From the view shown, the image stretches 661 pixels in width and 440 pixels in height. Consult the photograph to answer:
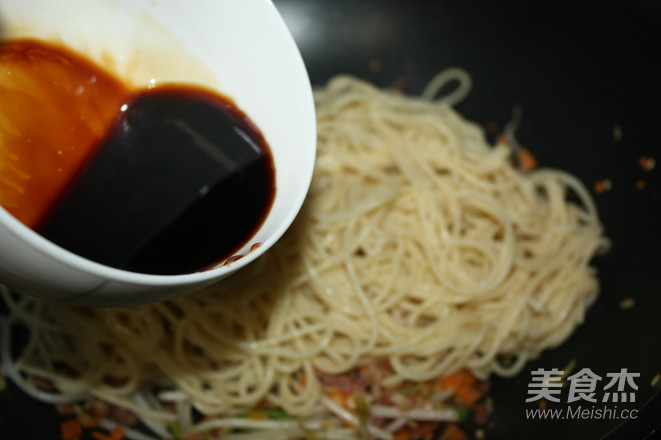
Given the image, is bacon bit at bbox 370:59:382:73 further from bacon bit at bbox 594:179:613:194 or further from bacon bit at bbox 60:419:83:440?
bacon bit at bbox 60:419:83:440

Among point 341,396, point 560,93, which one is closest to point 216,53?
point 341,396

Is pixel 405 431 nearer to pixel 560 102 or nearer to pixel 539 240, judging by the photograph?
pixel 539 240

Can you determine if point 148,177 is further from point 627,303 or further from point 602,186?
point 602,186

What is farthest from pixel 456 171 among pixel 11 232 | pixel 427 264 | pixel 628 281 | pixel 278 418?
pixel 11 232

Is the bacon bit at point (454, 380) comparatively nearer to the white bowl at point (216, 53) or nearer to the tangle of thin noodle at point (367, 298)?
the tangle of thin noodle at point (367, 298)

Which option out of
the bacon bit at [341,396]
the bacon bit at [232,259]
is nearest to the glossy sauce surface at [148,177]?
the bacon bit at [232,259]

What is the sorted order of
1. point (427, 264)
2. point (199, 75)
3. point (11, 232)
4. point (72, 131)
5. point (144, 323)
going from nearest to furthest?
point (11, 232) → point (72, 131) → point (199, 75) → point (144, 323) → point (427, 264)

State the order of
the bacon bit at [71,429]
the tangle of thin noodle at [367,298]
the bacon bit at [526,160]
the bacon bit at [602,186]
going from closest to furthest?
the bacon bit at [71,429] < the tangle of thin noodle at [367,298] < the bacon bit at [602,186] < the bacon bit at [526,160]
